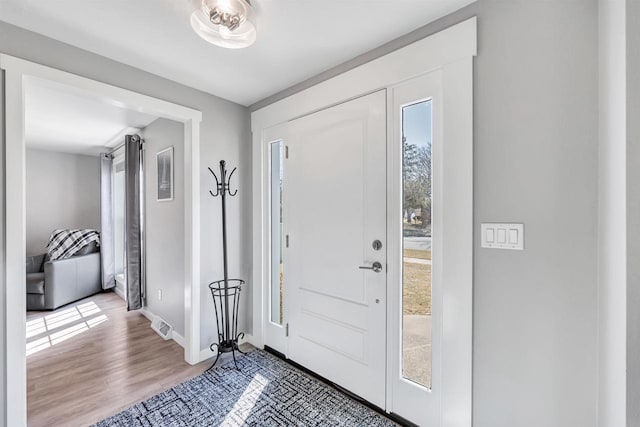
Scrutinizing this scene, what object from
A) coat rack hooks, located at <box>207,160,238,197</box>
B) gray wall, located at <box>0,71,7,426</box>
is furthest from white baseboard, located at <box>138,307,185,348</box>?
coat rack hooks, located at <box>207,160,238,197</box>

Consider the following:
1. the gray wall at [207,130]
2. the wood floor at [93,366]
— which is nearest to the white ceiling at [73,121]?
the gray wall at [207,130]

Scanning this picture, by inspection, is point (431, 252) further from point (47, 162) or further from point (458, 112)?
point (47, 162)

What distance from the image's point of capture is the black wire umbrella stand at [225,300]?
2.41m

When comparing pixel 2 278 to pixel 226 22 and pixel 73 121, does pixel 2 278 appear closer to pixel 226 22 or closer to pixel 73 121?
pixel 226 22

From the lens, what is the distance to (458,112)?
56.6 inches

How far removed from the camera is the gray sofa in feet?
12.1

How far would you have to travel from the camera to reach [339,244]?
199cm

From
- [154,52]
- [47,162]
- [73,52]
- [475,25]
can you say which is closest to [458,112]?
[475,25]

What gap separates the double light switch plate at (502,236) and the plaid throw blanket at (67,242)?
5.17m

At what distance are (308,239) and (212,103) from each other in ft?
4.90

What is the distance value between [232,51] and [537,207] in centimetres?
194

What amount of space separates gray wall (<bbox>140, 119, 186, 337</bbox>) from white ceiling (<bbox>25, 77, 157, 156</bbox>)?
30 centimetres

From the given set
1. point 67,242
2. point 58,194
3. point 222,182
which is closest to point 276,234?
point 222,182

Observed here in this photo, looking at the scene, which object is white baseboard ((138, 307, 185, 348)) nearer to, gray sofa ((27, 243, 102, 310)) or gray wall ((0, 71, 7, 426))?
gray wall ((0, 71, 7, 426))
